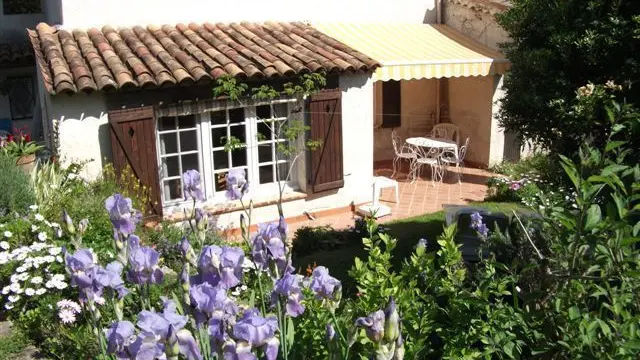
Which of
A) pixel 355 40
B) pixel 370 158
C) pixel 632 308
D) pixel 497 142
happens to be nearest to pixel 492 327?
pixel 632 308

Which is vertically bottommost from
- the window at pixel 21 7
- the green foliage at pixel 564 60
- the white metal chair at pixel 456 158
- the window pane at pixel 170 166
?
the white metal chair at pixel 456 158

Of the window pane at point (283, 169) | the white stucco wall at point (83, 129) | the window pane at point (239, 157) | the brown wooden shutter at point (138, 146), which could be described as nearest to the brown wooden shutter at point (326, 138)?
the window pane at point (283, 169)

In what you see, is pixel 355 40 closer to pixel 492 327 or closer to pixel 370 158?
pixel 370 158

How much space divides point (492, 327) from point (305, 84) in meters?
10.4

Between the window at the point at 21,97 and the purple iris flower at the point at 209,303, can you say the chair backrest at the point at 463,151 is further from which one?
the purple iris flower at the point at 209,303

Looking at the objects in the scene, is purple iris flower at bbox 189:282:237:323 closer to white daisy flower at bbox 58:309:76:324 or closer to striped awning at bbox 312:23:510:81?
white daisy flower at bbox 58:309:76:324

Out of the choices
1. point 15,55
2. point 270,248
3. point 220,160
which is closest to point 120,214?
point 270,248

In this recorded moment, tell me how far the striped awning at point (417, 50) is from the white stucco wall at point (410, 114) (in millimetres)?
2584

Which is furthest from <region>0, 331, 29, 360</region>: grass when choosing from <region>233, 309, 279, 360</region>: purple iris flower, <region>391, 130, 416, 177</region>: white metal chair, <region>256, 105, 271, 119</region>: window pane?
<region>391, 130, 416, 177</region>: white metal chair

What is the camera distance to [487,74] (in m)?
19.2

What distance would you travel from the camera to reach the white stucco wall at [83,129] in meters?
13.6

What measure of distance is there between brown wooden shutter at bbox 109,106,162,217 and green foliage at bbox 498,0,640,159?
7.78 m

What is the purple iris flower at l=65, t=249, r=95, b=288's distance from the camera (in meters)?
3.96

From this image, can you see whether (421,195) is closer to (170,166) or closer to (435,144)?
(435,144)
